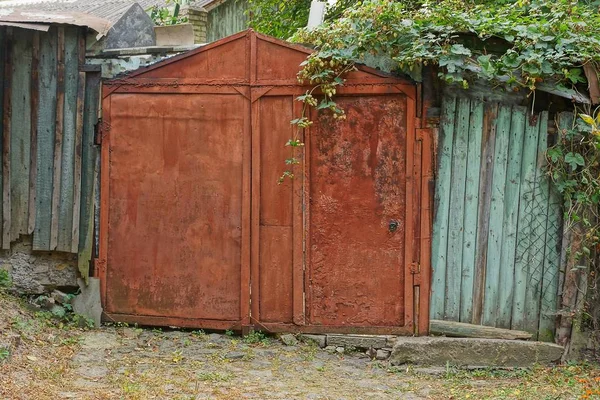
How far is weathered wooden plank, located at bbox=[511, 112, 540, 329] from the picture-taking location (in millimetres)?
6711

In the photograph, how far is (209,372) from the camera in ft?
20.5

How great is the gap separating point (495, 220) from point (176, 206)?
2960mm

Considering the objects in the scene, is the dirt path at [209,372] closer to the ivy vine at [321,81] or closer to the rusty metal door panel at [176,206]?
the rusty metal door panel at [176,206]

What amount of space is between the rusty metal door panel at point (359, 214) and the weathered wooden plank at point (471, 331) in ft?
1.12

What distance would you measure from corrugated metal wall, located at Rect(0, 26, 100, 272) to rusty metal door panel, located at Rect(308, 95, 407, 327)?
89.0 inches

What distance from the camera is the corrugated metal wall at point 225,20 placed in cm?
1750

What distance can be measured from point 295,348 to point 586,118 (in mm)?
3203

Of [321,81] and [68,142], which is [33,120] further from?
[321,81]

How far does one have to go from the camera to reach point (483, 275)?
687 cm

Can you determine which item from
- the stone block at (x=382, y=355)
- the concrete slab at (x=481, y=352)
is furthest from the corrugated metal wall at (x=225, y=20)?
the concrete slab at (x=481, y=352)

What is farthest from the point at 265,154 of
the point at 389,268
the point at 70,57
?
the point at 70,57

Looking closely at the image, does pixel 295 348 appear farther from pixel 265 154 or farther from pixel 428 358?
pixel 265 154

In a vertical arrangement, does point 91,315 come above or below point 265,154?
below

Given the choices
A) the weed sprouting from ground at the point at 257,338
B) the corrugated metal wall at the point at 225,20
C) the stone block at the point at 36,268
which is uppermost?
the corrugated metal wall at the point at 225,20
